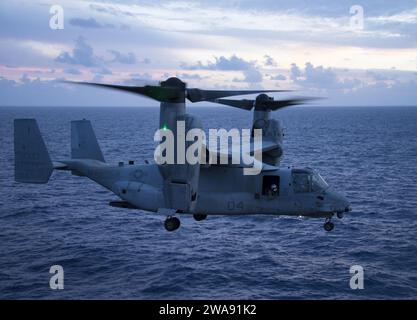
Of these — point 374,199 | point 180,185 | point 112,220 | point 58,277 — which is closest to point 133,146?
point 112,220

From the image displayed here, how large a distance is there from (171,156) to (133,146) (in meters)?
96.2

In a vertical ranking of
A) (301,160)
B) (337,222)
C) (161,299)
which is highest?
(301,160)

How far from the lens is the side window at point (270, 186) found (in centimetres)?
2388

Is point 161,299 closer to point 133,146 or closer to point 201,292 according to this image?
point 201,292

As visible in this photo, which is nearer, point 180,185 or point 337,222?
point 180,185

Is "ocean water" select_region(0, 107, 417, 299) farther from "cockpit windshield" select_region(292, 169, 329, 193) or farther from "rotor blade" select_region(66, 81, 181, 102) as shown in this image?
"rotor blade" select_region(66, 81, 181, 102)

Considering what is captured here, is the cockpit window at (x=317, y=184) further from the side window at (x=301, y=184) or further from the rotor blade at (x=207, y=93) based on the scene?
the rotor blade at (x=207, y=93)

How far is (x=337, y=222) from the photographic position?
5016cm

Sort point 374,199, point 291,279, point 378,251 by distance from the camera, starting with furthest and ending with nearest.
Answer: point 374,199 → point 378,251 → point 291,279

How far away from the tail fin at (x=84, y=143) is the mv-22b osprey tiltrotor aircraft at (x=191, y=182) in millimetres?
1027

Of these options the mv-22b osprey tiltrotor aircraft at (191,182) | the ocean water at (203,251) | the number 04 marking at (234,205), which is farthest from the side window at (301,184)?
the ocean water at (203,251)

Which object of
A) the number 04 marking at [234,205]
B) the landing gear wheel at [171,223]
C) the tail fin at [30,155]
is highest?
the tail fin at [30,155]

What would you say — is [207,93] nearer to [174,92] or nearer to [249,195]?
[174,92]

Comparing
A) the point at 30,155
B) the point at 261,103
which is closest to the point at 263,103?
the point at 261,103
